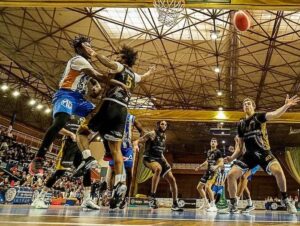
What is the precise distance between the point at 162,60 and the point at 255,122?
12.3 m

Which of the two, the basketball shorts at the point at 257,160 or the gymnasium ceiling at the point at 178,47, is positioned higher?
the gymnasium ceiling at the point at 178,47

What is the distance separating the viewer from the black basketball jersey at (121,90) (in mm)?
3947

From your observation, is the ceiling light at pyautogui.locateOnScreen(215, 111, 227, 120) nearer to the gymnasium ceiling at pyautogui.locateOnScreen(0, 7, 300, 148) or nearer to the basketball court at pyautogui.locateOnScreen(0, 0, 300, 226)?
the basketball court at pyautogui.locateOnScreen(0, 0, 300, 226)

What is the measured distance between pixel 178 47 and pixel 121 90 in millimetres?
12443

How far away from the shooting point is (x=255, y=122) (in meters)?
5.40

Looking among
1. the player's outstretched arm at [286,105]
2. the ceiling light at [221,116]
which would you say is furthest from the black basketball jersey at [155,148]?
the ceiling light at [221,116]

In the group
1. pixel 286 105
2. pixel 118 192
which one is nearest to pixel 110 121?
pixel 118 192

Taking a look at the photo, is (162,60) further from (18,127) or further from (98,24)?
(18,127)

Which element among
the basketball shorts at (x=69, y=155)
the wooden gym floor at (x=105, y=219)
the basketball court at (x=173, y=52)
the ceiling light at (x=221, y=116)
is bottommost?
the wooden gym floor at (x=105, y=219)

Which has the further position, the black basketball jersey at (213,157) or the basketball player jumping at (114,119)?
the black basketball jersey at (213,157)

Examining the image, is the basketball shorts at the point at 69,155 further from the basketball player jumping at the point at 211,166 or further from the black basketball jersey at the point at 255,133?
the basketball player jumping at the point at 211,166

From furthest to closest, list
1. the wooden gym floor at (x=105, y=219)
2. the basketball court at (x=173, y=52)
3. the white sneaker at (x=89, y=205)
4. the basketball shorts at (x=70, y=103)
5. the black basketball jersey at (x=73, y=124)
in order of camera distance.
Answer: the basketball court at (x=173, y=52) → the black basketball jersey at (x=73, y=124) → the white sneaker at (x=89, y=205) → the basketball shorts at (x=70, y=103) → the wooden gym floor at (x=105, y=219)

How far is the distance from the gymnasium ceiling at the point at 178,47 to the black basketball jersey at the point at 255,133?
332 inches

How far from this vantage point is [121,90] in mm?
3986
